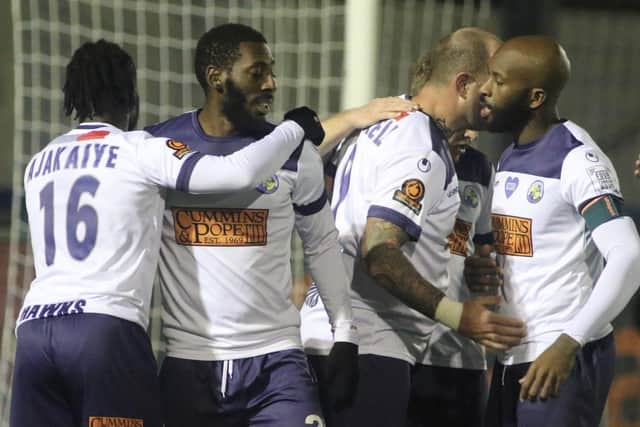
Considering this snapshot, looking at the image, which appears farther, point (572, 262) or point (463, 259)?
point (463, 259)

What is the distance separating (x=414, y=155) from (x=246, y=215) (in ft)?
1.63

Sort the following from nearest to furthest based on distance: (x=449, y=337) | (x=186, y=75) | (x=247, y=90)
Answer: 1. (x=247, y=90)
2. (x=449, y=337)
3. (x=186, y=75)

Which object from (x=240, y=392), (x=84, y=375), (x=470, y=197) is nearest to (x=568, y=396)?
(x=470, y=197)

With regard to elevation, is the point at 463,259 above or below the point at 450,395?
above

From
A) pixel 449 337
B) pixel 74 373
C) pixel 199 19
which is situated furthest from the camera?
pixel 199 19

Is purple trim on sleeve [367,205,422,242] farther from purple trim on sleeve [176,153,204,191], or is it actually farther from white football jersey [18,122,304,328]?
purple trim on sleeve [176,153,204,191]

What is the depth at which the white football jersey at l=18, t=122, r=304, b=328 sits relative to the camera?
3.14 metres

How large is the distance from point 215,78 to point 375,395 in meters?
0.97

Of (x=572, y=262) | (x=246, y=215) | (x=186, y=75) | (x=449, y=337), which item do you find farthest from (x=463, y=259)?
(x=186, y=75)

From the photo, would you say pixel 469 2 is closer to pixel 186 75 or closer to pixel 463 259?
pixel 186 75

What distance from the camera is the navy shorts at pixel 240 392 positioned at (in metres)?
3.21

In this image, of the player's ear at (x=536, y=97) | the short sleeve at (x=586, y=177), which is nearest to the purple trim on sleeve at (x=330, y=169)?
the player's ear at (x=536, y=97)

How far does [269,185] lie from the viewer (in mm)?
3311

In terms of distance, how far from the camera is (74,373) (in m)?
3.11
